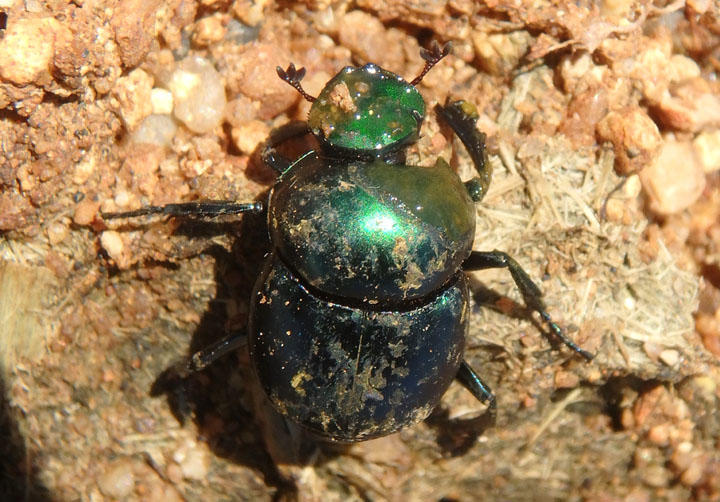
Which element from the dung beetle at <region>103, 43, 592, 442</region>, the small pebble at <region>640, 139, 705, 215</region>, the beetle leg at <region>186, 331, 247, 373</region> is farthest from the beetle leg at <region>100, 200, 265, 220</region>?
the small pebble at <region>640, 139, 705, 215</region>

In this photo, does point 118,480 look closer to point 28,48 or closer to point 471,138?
point 28,48

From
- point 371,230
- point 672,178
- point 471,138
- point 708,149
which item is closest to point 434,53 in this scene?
point 471,138

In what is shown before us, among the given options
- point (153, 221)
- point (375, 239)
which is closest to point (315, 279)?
point (375, 239)

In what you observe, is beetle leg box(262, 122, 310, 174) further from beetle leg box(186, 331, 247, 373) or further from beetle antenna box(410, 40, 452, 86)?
beetle leg box(186, 331, 247, 373)

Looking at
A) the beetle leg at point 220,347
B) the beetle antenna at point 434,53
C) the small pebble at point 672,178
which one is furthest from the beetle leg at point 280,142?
the small pebble at point 672,178

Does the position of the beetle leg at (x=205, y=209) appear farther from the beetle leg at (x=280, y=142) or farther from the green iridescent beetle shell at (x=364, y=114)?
the green iridescent beetle shell at (x=364, y=114)

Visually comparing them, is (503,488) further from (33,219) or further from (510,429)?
(33,219)

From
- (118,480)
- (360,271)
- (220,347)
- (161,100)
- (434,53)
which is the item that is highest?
(434,53)
